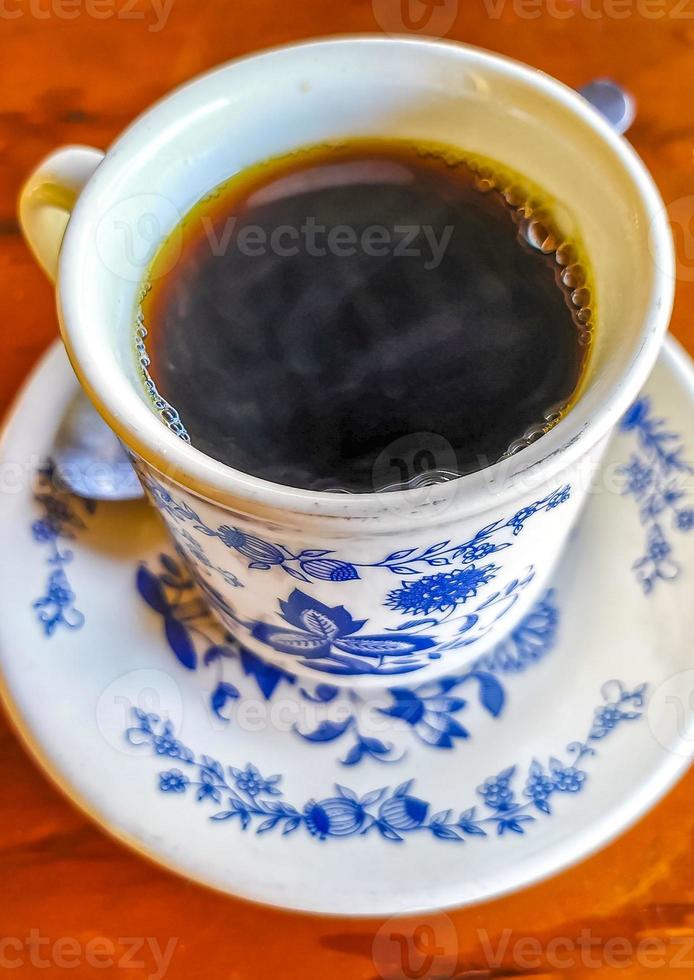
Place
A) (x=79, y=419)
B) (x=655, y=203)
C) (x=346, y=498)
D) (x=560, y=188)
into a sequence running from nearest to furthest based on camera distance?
(x=346, y=498)
(x=655, y=203)
(x=560, y=188)
(x=79, y=419)

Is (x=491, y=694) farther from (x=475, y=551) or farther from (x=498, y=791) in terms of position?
(x=475, y=551)

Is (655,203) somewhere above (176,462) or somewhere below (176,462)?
above

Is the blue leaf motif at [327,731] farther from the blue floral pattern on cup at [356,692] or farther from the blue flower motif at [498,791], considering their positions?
the blue flower motif at [498,791]

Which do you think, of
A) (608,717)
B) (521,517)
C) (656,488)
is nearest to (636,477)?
(656,488)

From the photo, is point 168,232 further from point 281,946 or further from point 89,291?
point 281,946

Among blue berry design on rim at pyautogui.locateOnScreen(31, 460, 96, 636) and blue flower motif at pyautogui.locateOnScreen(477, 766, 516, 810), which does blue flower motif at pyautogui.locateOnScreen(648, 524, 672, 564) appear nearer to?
blue flower motif at pyautogui.locateOnScreen(477, 766, 516, 810)

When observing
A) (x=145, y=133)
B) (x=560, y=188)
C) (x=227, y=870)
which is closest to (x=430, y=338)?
(x=560, y=188)

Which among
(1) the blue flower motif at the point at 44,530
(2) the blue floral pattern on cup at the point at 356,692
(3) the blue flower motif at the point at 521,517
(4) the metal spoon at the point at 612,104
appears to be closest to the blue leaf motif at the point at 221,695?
(2) the blue floral pattern on cup at the point at 356,692

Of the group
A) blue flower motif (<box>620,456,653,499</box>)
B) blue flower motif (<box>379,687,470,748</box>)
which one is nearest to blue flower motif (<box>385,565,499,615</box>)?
blue flower motif (<box>379,687,470,748</box>)
